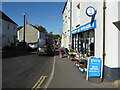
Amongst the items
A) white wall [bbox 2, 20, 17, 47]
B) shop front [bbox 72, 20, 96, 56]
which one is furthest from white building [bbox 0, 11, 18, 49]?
shop front [bbox 72, 20, 96, 56]

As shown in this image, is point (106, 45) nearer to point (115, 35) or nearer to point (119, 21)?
point (115, 35)

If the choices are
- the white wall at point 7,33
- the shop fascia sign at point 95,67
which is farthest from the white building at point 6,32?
the shop fascia sign at point 95,67

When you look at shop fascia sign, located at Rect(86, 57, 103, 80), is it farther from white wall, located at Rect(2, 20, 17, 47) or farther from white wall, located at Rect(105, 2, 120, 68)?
white wall, located at Rect(2, 20, 17, 47)

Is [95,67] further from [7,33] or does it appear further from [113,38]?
[7,33]

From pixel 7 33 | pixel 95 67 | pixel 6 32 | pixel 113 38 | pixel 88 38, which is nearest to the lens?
pixel 113 38

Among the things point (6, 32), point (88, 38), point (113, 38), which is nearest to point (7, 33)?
point (6, 32)

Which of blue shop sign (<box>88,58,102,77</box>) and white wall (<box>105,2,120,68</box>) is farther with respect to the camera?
blue shop sign (<box>88,58,102,77</box>)

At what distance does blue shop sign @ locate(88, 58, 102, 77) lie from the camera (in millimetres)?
6668

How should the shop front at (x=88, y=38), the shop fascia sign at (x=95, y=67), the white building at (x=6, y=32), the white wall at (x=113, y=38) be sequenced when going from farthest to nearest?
1. the white building at (x=6, y=32)
2. the shop front at (x=88, y=38)
3. the shop fascia sign at (x=95, y=67)
4. the white wall at (x=113, y=38)

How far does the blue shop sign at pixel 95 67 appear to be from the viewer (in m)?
6.67

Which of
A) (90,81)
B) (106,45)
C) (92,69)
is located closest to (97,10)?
(106,45)

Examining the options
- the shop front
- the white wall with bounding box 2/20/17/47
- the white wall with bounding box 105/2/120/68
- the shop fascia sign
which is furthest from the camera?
the white wall with bounding box 2/20/17/47

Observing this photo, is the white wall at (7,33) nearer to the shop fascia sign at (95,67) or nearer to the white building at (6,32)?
the white building at (6,32)

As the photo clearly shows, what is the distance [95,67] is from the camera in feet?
→ 22.0
